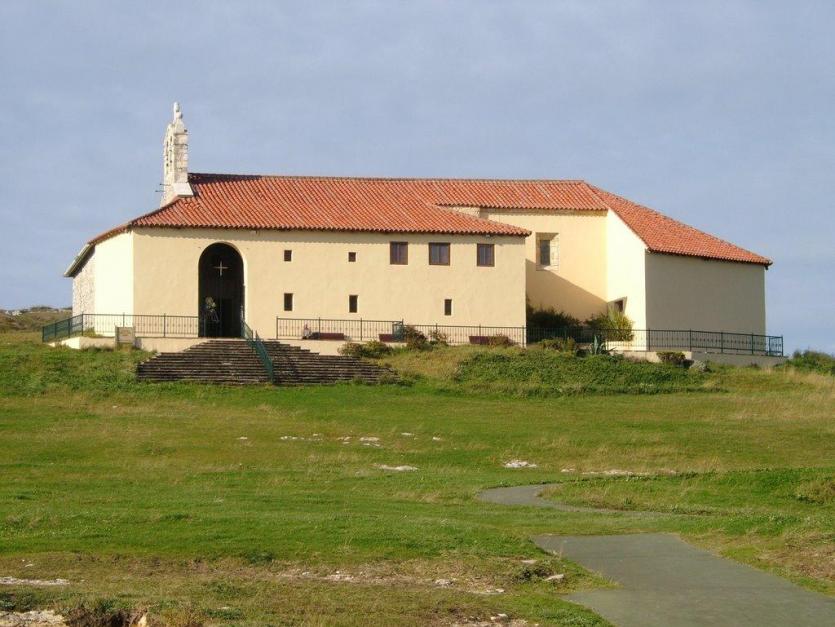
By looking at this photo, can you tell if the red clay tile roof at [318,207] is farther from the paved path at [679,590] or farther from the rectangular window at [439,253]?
the paved path at [679,590]

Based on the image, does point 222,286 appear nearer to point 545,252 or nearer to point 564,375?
point 545,252

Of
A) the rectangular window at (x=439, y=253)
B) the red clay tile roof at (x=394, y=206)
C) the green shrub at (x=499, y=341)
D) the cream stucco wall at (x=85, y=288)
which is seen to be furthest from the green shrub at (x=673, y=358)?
the cream stucco wall at (x=85, y=288)

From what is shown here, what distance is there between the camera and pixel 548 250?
6175 cm

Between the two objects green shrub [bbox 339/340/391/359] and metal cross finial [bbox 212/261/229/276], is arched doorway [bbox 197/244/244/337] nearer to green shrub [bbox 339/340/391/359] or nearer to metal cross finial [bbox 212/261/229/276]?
metal cross finial [bbox 212/261/229/276]

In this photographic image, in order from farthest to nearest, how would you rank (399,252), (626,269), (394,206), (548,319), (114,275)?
1. (394,206)
2. (626,269)
3. (548,319)
4. (399,252)
5. (114,275)

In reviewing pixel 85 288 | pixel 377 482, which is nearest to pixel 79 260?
pixel 85 288

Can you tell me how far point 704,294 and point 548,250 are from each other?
22.7 ft

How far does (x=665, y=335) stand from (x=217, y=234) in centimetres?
1838

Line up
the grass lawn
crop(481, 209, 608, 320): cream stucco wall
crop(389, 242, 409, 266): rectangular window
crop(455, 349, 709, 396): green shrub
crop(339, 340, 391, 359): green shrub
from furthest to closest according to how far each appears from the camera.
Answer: crop(481, 209, 608, 320): cream stucco wall < crop(389, 242, 409, 266): rectangular window < crop(339, 340, 391, 359): green shrub < crop(455, 349, 709, 396): green shrub < the grass lawn

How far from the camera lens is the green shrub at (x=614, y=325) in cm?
5719

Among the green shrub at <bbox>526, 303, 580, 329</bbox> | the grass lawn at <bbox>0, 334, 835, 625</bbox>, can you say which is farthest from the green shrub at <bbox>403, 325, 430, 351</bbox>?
the green shrub at <bbox>526, 303, 580, 329</bbox>

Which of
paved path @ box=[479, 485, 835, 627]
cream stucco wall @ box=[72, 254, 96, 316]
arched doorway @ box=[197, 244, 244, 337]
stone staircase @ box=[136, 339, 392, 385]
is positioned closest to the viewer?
paved path @ box=[479, 485, 835, 627]

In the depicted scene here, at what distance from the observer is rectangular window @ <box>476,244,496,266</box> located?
5719cm

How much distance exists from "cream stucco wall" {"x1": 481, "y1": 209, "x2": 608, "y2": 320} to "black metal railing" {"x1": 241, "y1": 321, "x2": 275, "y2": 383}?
41.5 feet
